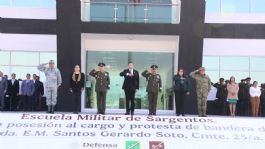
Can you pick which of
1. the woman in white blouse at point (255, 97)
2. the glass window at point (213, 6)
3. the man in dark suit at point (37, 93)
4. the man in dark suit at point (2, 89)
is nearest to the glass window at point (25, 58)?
the man in dark suit at point (37, 93)

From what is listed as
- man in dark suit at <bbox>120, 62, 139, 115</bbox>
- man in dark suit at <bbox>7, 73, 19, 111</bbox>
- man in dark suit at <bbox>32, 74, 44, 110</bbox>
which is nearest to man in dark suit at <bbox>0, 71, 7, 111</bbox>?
man in dark suit at <bbox>7, 73, 19, 111</bbox>

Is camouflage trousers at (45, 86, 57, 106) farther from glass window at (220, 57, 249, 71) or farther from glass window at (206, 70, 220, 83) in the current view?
glass window at (220, 57, 249, 71)

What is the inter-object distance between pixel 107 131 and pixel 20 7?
45.7ft

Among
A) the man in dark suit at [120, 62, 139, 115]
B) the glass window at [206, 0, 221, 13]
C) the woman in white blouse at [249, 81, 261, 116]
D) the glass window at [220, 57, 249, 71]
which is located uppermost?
the glass window at [206, 0, 221, 13]

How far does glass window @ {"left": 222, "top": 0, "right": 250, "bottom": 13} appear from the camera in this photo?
22.7m

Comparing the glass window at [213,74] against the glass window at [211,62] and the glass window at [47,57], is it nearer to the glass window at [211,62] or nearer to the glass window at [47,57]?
the glass window at [211,62]

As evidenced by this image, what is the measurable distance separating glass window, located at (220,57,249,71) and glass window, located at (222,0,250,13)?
2.48 metres

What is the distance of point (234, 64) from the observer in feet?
77.2

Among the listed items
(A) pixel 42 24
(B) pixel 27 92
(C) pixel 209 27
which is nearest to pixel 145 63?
(C) pixel 209 27

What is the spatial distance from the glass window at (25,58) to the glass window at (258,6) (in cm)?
1131

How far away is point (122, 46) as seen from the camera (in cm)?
2205

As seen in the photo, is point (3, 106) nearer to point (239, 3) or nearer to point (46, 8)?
point (46, 8)

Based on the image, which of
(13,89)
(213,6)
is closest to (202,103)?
(13,89)

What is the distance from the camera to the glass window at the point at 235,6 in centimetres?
2270
